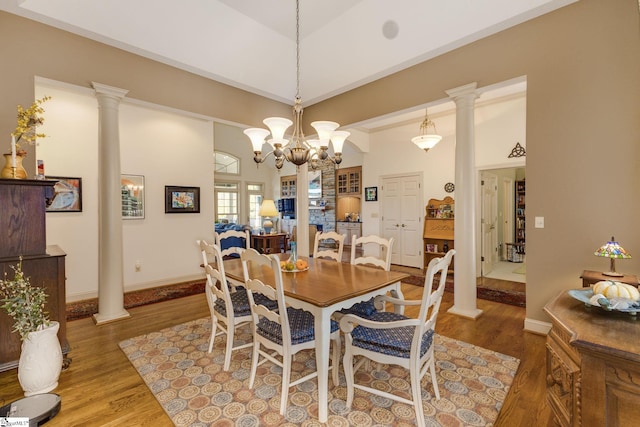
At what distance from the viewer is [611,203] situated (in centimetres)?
258

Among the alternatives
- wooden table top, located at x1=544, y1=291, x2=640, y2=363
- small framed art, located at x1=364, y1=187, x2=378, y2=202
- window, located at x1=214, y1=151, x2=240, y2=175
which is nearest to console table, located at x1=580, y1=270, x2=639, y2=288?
wooden table top, located at x1=544, y1=291, x2=640, y2=363

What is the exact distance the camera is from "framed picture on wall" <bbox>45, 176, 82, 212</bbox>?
3.97 meters

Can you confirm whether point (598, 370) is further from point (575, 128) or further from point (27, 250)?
point (27, 250)

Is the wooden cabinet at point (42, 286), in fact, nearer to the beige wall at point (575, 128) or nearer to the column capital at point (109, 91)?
the column capital at point (109, 91)

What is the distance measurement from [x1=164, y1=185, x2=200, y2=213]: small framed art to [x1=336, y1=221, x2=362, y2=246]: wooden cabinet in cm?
431

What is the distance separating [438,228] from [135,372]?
5.27 m

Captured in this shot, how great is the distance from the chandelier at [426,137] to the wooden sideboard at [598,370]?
4.29 m

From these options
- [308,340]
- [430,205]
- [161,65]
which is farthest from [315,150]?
[430,205]

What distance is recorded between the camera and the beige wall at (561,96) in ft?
8.28

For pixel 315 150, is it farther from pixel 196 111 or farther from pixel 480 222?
pixel 480 222

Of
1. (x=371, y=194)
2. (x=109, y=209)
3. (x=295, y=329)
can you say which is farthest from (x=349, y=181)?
(x=295, y=329)

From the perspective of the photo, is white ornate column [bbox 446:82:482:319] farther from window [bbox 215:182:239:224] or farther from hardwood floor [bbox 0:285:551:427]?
window [bbox 215:182:239:224]

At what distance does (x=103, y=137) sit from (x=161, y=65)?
114 cm

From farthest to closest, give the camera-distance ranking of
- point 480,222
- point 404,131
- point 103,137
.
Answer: point 404,131 < point 480,222 < point 103,137
